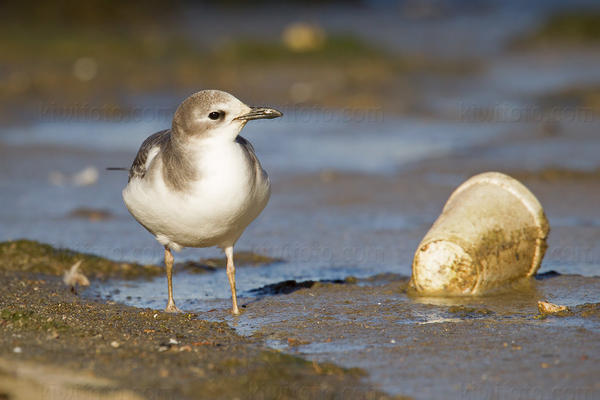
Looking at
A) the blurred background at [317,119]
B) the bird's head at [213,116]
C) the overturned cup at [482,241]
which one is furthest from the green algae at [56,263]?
the overturned cup at [482,241]

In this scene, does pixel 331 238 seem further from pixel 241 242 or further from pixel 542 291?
pixel 542 291

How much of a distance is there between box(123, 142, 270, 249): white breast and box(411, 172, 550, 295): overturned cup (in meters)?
1.30

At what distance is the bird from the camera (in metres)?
5.79

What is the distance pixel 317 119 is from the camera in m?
14.7

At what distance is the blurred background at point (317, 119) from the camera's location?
28.8 ft

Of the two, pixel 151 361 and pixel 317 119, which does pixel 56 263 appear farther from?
pixel 317 119

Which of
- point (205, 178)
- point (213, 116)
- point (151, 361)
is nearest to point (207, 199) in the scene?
point (205, 178)

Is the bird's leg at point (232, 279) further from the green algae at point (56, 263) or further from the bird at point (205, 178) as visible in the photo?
the green algae at point (56, 263)

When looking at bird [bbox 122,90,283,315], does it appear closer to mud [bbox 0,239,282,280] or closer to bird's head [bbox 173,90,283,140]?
bird's head [bbox 173,90,283,140]

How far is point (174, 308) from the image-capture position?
6.55 metres

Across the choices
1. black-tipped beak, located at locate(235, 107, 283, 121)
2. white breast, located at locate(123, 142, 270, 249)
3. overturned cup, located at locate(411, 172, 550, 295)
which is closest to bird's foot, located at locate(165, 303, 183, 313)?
white breast, located at locate(123, 142, 270, 249)

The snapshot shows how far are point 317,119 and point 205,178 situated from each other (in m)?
9.08

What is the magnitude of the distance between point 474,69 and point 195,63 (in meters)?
5.94

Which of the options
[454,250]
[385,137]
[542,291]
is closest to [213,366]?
[454,250]
